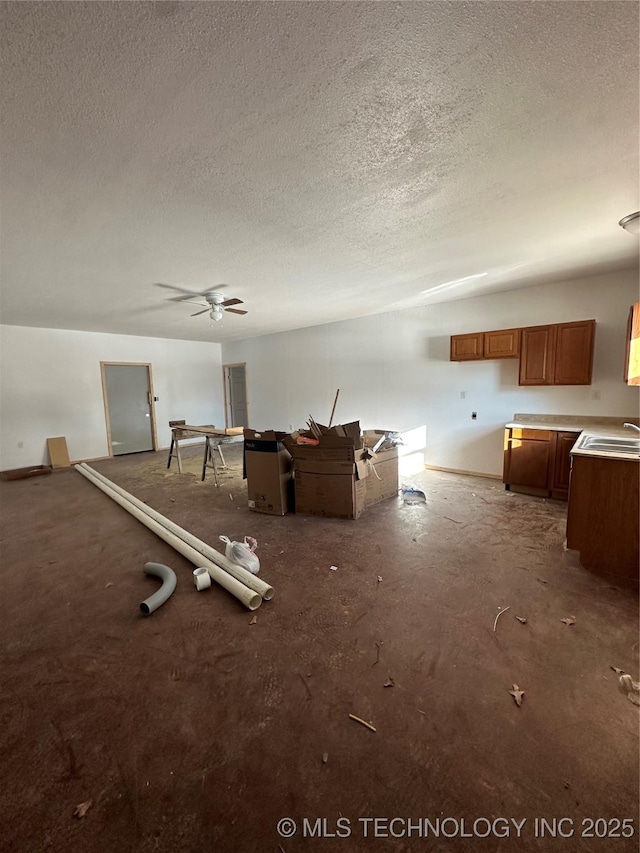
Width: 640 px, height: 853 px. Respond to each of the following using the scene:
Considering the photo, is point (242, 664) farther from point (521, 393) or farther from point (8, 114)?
point (521, 393)

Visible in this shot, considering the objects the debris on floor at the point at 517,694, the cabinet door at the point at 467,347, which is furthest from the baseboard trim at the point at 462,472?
the debris on floor at the point at 517,694

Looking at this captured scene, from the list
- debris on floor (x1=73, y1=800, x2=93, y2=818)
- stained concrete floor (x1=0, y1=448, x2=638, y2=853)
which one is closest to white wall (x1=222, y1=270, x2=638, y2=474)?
stained concrete floor (x1=0, y1=448, x2=638, y2=853)

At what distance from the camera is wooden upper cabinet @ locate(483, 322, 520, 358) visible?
432 centimetres

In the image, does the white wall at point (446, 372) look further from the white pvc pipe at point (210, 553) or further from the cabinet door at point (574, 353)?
the white pvc pipe at point (210, 553)

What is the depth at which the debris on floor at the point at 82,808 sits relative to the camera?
1.16 meters

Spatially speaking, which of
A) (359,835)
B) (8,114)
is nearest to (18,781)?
(359,835)

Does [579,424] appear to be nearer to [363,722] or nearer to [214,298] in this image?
[363,722]

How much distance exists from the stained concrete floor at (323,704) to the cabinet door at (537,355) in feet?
7.11

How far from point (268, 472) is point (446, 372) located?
10.4 feet

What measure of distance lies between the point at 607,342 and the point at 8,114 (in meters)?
5.27

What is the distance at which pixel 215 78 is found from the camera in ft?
4.17

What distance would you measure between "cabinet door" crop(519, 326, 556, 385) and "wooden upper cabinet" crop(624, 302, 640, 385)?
770 millimetres

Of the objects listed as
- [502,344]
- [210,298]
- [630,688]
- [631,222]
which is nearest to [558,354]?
[502,344]

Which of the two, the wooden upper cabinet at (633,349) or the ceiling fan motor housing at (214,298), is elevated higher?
the ceiling fan motor housing at (214,298)
